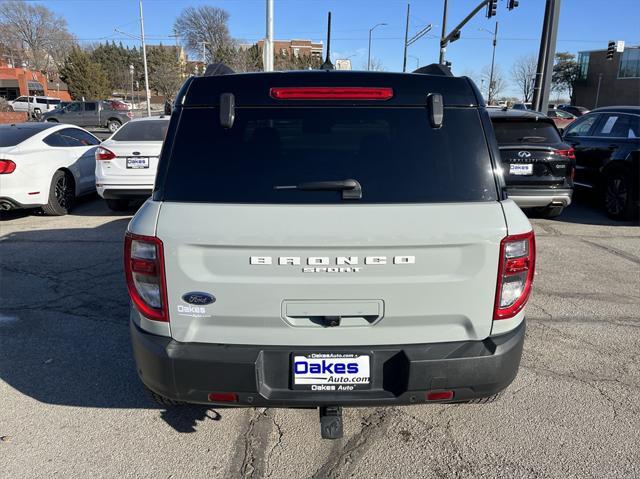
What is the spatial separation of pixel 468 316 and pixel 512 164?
571 centimetres

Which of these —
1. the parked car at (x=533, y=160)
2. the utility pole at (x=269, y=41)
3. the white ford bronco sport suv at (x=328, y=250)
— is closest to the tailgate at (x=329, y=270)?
the white ford bronco sport suv at (x=328, y=250)

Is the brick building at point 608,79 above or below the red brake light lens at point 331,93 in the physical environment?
above

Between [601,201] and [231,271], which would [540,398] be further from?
[601,201]

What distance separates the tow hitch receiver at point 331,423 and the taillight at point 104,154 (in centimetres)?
673

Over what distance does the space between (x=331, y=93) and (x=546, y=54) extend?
16.3 metres

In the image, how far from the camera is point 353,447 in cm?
270

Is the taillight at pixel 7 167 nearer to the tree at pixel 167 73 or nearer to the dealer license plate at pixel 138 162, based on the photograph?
the dealer license plate at pixel 138 162

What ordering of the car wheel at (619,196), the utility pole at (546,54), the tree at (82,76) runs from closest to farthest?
the car wheel at (619,196), the utility pole at (546,54), the tree at (82,76)

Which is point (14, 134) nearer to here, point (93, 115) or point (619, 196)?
point (619, 196)

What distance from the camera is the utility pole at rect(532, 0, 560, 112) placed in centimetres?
1509

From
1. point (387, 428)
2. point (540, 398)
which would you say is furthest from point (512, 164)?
point (387, 428)

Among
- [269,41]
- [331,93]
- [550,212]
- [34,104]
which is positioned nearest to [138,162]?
[331,93]

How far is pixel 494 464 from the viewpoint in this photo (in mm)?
2568

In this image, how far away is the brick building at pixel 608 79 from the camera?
2606 inches
